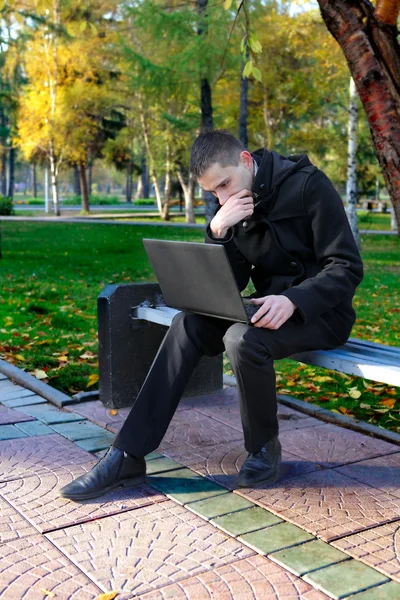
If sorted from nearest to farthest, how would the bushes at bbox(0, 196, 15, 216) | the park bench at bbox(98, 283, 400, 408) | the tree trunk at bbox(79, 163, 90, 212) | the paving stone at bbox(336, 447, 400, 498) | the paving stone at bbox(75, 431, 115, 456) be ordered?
the paving stone at bbox(336, 447, 400, 498) → the paving stone at bbox(75, 431, 115, 456) → the park bench at bbox(98, 283, 400, 408) → the bushes at bbox(0, 196, 15, 216) → the tree trunk at bbox(79, 163, 90, 212)

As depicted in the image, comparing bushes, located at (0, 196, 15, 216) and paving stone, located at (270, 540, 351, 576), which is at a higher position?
bushes, located at (0, 196, 15, 216)

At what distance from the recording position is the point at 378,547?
9.05 feet

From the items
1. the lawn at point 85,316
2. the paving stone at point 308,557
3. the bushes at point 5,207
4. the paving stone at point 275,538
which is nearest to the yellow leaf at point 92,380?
the lawn at point 85,316

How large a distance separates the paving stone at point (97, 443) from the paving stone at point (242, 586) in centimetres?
142

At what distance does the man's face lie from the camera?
3254mm

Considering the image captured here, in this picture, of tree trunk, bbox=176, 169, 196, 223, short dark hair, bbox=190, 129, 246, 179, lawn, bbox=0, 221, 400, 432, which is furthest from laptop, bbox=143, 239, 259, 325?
tree trunk, bbox=176, 169, 196, 223

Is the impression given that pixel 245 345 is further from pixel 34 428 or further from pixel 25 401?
pixel 25 401

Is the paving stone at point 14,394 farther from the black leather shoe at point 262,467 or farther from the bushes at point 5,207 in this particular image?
the bushes at point 5,207

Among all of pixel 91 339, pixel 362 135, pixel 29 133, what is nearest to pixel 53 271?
pixel 91 339

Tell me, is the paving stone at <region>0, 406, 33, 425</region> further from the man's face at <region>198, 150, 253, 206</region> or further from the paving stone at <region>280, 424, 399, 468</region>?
the man's face at <region>198, 150, 253, 206</region>

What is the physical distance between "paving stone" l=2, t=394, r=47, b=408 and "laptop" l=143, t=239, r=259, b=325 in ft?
5.23

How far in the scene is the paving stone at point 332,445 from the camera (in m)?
3.73

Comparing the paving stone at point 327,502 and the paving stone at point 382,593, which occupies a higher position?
the paving stone at point 382,593

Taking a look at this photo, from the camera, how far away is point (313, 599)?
2379 millimetres
